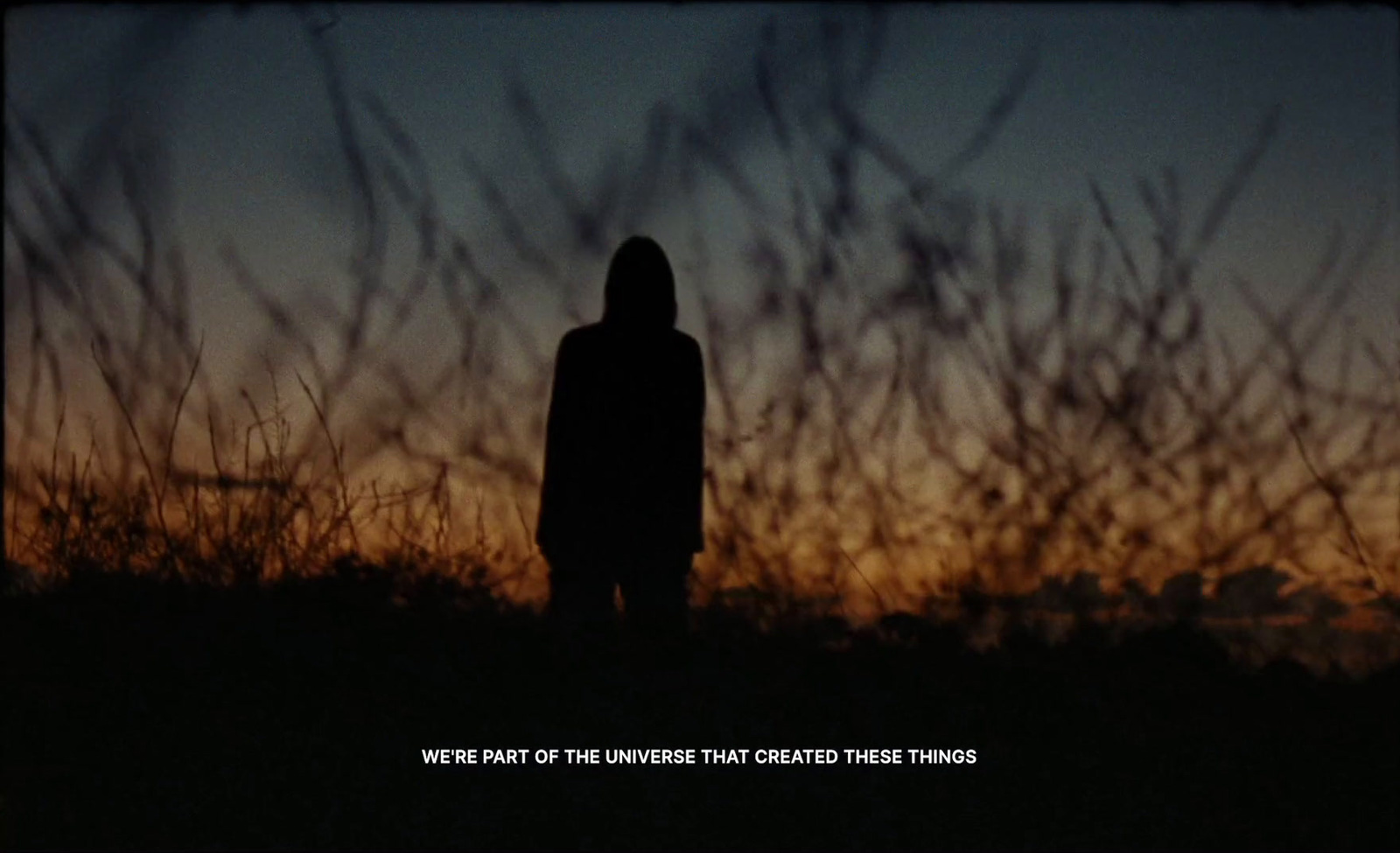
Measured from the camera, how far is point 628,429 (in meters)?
3.48

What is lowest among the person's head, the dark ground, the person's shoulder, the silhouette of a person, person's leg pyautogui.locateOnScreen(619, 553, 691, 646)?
the dark ground

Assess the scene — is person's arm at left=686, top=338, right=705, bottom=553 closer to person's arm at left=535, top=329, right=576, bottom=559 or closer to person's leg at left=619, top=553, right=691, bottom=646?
person's leg at left=619, top=553, right=691, bottom=646

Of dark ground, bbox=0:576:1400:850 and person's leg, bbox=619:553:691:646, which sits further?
person's leg, bbox=619:553:691:646

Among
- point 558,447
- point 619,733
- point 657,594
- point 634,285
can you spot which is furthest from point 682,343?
point 619,733

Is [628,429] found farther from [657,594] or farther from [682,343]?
[657,594]

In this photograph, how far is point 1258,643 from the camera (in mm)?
3109

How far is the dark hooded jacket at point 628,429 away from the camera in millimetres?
3395

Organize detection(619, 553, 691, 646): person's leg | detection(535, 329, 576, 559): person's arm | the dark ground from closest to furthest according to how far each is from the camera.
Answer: the dark ground < detection(619, 553, 691, 646): person's leg < detection(535, 329, 576, 559): person's arm

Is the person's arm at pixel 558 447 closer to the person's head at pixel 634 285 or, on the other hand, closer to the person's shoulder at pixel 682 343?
the person's head at pixel 634 285

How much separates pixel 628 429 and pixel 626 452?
2.1 inches

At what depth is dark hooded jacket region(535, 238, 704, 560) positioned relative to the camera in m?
3.39

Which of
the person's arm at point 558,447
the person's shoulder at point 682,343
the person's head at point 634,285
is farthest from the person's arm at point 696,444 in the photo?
the person's arm at point 558,447

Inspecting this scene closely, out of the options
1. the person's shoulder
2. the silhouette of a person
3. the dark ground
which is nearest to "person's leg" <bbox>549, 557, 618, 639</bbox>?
the silhouette of a person

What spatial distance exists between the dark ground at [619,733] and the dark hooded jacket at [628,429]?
296 mm
